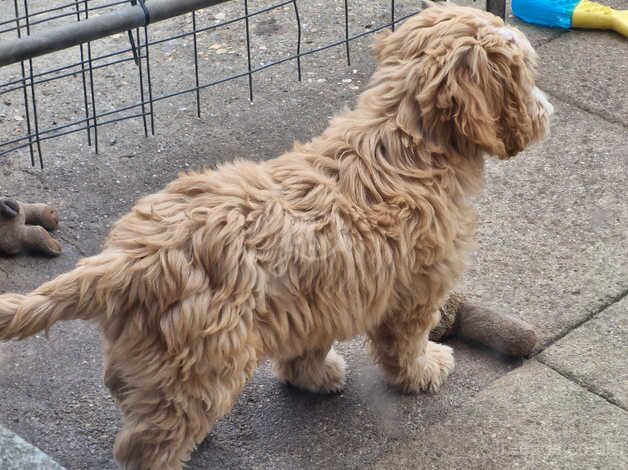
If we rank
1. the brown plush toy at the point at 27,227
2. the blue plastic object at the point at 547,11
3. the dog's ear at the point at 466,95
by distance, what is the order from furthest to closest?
the blue plastic object at the point at 547,11 → the brown plush toy at the point at 27,227 → the dog's ear at the point at 466,95

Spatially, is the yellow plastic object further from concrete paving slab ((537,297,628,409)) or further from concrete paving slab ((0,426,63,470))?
concrete paving slab ((0,426,63,470))

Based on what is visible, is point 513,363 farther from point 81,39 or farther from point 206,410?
point 81,39

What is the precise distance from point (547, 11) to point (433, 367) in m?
3.50

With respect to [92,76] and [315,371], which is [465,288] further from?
[92,76]

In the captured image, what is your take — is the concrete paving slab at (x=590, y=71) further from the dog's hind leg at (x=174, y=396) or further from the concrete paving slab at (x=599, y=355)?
the dog's hind leg at (x=174, y=396)

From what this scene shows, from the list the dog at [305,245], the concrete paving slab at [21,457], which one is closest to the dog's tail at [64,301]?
the dog at [305,245]

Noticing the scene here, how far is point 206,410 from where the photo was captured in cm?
380

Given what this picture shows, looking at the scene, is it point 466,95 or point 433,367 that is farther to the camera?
point 433,367

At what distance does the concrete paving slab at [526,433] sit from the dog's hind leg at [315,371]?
454mm

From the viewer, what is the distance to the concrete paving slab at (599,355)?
183 inches

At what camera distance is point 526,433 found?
4.43 meters

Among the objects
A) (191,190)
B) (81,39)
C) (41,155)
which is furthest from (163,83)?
(191,190)

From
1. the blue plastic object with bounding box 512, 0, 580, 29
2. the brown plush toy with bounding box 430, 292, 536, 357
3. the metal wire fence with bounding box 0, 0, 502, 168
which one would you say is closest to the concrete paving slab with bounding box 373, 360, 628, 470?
the brown plush toy with bounding box 430, 292, 536, 357

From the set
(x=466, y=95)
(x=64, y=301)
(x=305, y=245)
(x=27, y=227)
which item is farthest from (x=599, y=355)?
(x=27, y=227)
